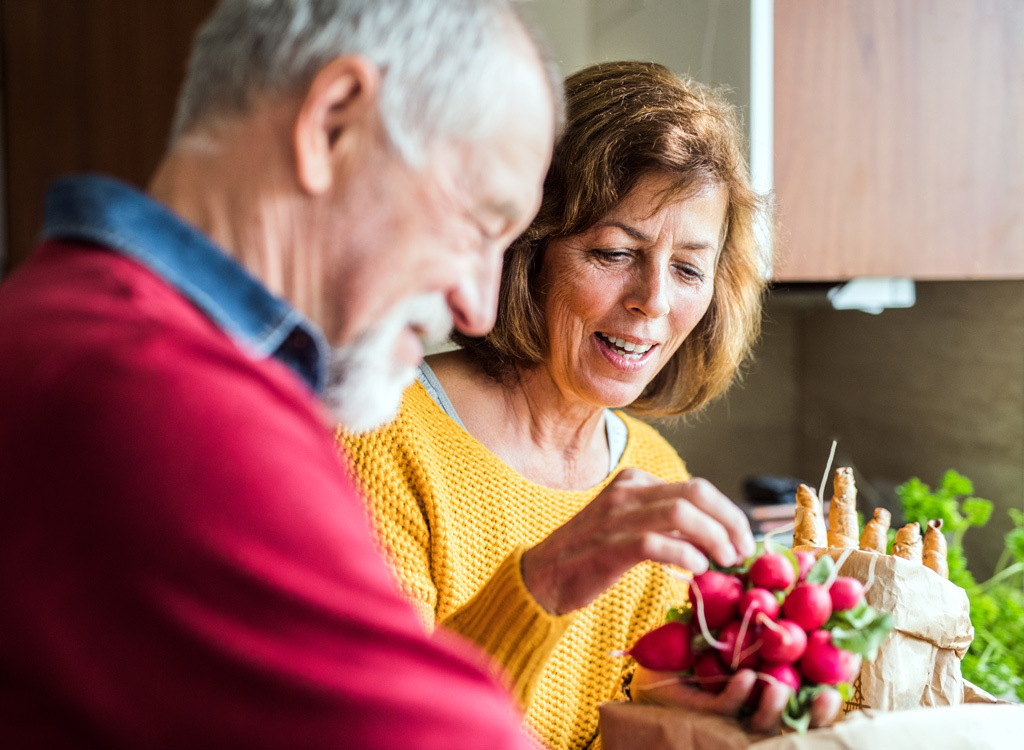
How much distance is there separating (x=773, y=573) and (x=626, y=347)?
0.46 meters

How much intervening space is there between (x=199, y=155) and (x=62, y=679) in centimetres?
29

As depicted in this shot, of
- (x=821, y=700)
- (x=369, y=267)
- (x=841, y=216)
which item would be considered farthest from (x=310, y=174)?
(x=841, y=216)

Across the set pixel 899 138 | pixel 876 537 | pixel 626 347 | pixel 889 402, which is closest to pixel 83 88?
pixel 626 347

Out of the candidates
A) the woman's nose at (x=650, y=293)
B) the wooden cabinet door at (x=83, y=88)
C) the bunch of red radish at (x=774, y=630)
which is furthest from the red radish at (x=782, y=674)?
the wooden cabinet door at (x=83, y=88)

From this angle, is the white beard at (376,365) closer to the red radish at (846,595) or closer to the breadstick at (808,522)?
the red radish at (846,595)

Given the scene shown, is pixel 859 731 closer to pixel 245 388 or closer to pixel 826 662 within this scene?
pixel 826 662

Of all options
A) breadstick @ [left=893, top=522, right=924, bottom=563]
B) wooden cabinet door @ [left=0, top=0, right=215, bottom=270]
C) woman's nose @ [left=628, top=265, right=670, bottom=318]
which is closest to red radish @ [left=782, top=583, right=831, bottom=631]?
breadstick @ [left=893, top=522, right=924, bottom=563]

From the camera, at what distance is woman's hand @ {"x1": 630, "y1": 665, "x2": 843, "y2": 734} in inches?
28.9

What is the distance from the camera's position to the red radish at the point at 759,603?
747 millimetres

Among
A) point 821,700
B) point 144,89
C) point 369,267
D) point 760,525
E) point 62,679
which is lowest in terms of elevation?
point 760,525

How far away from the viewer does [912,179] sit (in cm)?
154

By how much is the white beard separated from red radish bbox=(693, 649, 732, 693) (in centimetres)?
36

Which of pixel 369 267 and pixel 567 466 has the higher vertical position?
pixel 369 267

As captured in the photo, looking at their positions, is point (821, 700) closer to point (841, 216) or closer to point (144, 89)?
point (841, 216)
